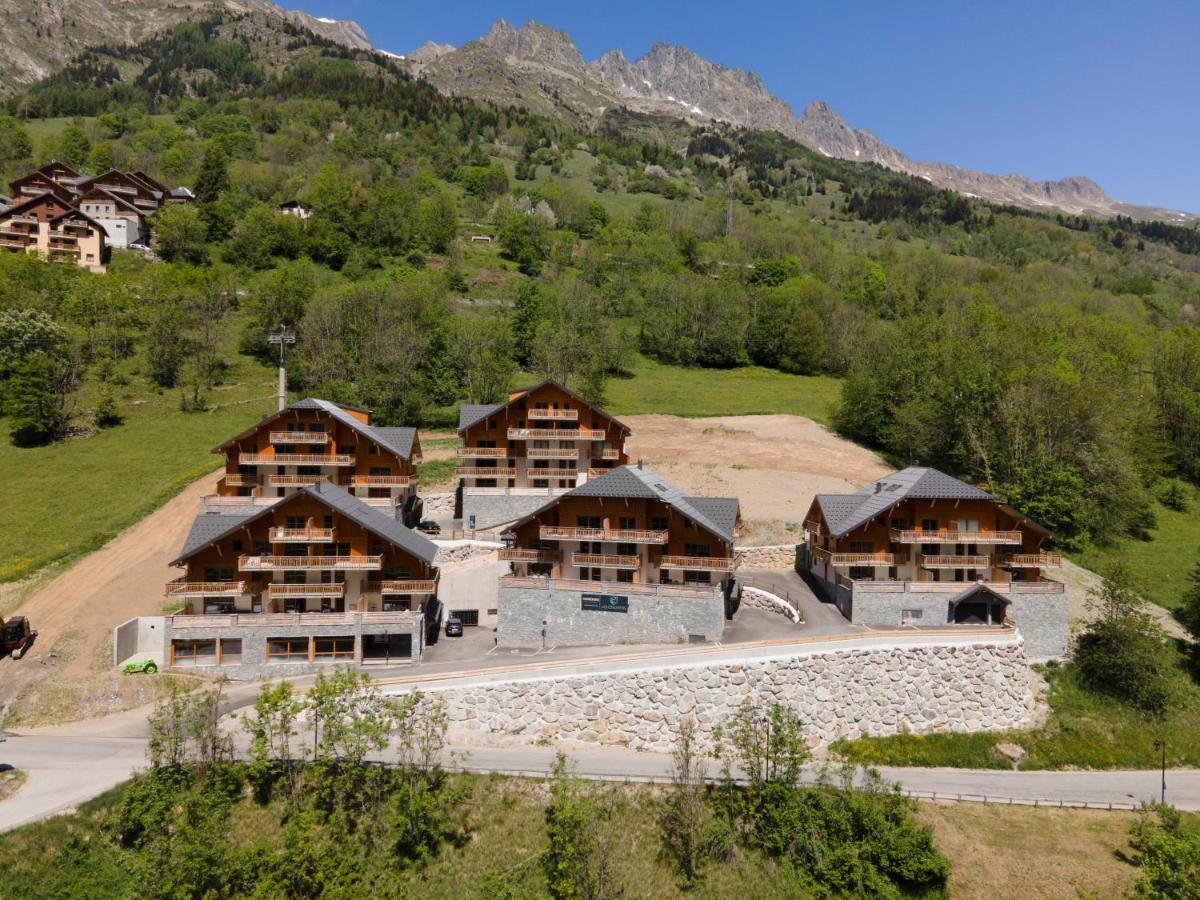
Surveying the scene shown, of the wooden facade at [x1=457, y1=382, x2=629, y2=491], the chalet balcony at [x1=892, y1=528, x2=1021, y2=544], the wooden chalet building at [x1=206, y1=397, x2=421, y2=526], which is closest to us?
the chalet balcony at [x1=892, y1=528, x2=1021, y2=544]

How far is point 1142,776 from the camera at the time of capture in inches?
1320

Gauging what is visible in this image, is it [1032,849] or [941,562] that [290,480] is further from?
[1032,849]

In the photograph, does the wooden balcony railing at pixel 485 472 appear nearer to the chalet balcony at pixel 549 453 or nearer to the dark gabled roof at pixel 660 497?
the chalet balcony at pixel 549 453

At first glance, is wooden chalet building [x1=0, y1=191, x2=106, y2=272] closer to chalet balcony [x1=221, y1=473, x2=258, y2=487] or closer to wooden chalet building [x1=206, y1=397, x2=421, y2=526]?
chalet balcony [x1=221, y1=473, x2=258, y2=487]

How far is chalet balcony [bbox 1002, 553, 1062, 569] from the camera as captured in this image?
41.0 meters

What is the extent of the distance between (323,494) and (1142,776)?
4431cm

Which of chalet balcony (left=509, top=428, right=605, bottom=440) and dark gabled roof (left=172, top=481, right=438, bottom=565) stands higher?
chalet balcony (left=509, top=428, right=605, bottom=440)

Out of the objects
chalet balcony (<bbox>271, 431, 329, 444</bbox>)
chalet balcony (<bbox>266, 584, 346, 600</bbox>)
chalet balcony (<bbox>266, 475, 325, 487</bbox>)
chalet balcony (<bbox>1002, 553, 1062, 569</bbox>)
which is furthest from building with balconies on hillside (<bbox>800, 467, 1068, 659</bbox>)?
chalet balcony (<bbox>266, 475, 325, 487</bbox>)

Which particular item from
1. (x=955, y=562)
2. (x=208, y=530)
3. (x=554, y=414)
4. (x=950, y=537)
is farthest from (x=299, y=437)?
(x=955, y=562)

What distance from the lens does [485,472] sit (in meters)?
53.1

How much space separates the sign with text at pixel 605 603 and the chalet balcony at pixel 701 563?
3.30 m

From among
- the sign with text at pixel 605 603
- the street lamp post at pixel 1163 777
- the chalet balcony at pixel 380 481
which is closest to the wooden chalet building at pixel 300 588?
the sign with text at pixel 605 603

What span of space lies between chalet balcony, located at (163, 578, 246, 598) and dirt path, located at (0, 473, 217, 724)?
455 cm

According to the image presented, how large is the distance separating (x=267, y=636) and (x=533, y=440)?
78.2 feet
